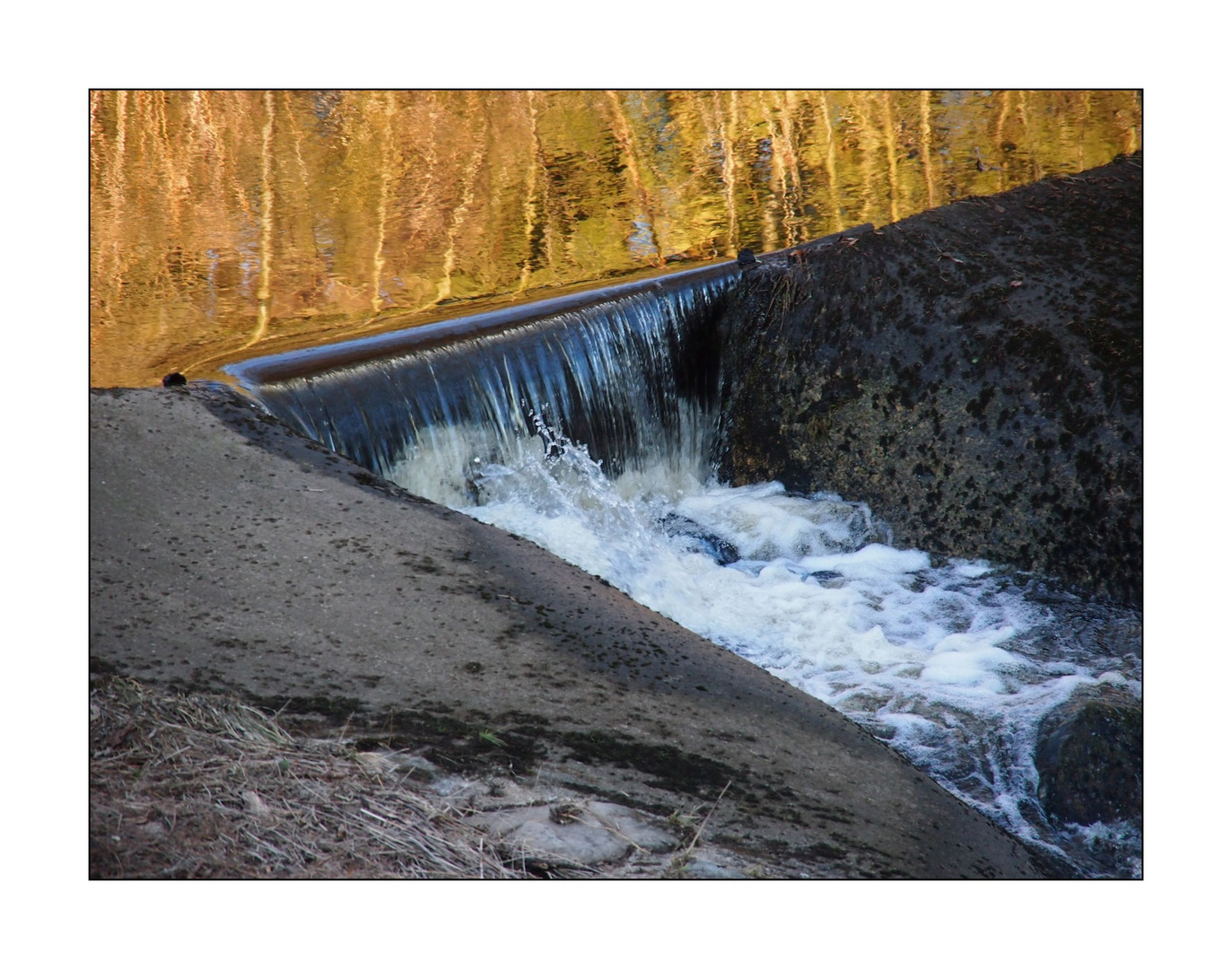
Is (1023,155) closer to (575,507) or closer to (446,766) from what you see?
(575,507)

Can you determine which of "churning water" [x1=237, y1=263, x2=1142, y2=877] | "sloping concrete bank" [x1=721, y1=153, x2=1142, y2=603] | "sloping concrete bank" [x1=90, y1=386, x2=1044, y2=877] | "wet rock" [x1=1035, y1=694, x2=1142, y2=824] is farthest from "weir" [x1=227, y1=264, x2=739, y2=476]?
"wet rock" [x1=1035, y1=694, x2=1142, y2=824]

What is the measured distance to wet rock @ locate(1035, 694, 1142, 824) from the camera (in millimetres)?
3725

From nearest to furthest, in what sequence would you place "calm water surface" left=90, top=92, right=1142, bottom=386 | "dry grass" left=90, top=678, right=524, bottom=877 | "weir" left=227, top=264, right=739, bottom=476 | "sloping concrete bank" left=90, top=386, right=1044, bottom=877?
"dry grass" left=90, top=678, right=524, bottom=877 → "sloping concrete bank" left=90, top=386, right=1044, bottom=877 → "weir" left=227, top=264, right=739, bottom=476 → "calm water surface" left=90, top=92, right=1142, bottom=386

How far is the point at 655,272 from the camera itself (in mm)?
7371

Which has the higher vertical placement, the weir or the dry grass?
the weir

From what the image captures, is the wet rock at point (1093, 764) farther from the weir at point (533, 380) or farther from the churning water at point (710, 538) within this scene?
the weir at point (533, 380)

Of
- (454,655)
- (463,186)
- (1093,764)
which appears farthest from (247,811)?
(463,186)

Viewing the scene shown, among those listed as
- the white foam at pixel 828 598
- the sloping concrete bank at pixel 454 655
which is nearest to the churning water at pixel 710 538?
the white foam at pixel 828 598

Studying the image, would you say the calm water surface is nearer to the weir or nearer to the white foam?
the weir

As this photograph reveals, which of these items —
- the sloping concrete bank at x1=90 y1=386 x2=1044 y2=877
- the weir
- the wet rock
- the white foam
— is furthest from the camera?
the weir

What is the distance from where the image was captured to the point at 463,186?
9.07 m

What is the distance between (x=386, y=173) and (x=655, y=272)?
2.87 metres

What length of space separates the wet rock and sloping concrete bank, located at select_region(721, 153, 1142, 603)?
4.47 feet

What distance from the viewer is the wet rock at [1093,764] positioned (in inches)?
147
